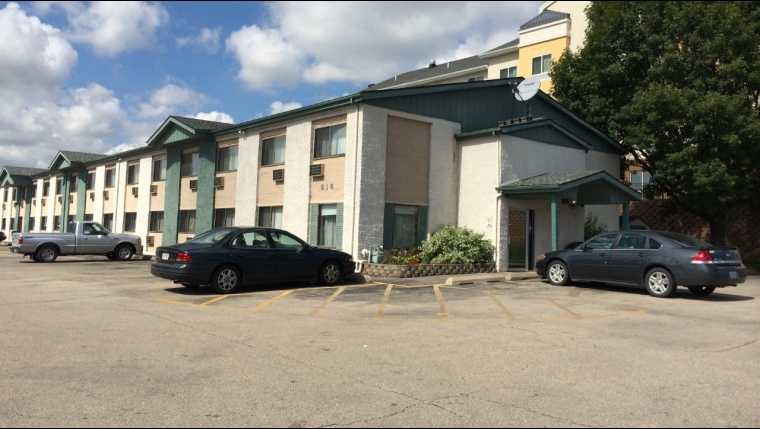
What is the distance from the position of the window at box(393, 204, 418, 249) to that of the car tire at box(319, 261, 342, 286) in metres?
4.17

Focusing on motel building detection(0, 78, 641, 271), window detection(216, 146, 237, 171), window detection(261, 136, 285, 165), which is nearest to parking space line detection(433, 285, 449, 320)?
motel building detection(0, 78, 641, 271)

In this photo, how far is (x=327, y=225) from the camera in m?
18.6

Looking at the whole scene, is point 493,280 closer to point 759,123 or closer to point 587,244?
point 587,244

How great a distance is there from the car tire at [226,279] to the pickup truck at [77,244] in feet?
46.6

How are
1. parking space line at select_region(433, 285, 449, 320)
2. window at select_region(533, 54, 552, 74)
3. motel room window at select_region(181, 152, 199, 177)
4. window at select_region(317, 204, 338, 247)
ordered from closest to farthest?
parking space line at select_region(433, 285, 449, 320) < window at select_region(317, 204, 338, 247) < motel room window at select_region(181, 152, 199, 177) < window at select_region(533, 54, 552, 74)

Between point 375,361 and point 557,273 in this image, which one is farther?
point 557,273

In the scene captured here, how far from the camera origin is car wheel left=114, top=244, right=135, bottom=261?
80.3 feet

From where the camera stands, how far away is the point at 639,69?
25156 mm

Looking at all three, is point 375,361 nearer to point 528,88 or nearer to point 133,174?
point 528,88

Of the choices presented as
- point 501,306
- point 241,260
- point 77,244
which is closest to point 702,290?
point 501,306

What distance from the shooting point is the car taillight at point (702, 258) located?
11.6m

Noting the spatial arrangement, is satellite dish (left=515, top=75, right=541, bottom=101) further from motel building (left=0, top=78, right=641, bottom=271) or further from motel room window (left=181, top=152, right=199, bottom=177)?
motel room window (left=181, top=152, right=199, bottom=177)

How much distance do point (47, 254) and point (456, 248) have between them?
1670 centimetres

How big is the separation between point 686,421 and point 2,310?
34.6ft
